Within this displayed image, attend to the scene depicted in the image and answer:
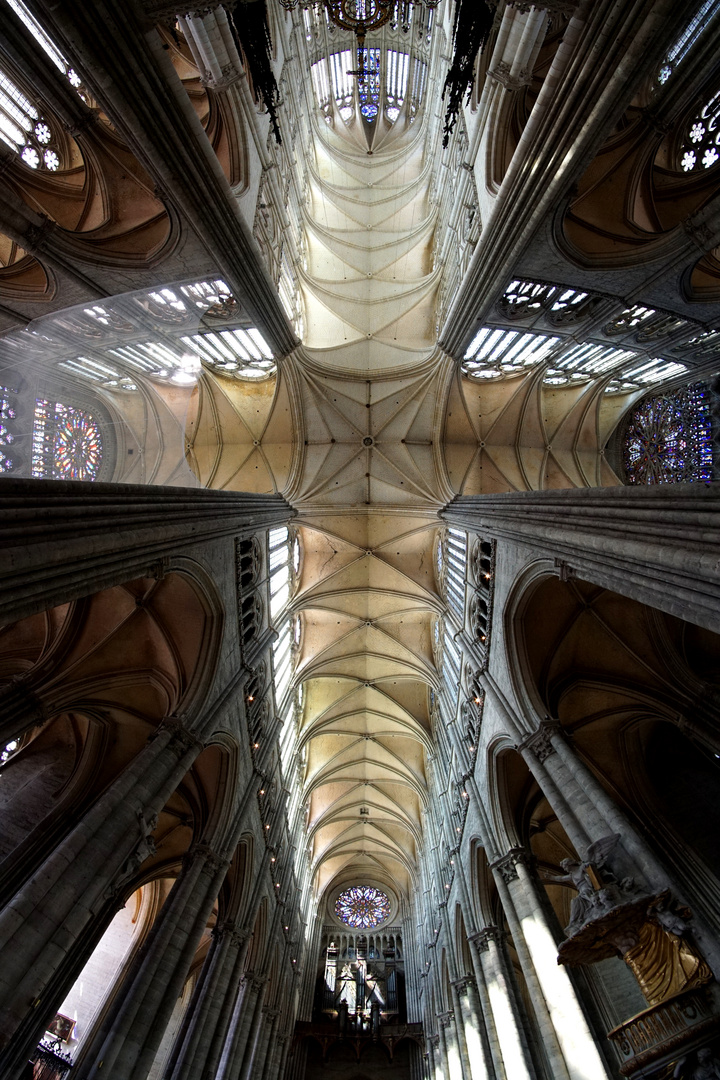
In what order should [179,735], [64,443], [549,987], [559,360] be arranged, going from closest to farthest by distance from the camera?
[549,987] < [64,443] < [179,735] < [559,360]

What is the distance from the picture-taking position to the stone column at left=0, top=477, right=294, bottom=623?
601 centimetres

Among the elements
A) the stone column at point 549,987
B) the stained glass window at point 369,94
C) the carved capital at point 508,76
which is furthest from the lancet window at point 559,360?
the stained glass window at point 369,94

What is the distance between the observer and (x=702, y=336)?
44.1ft

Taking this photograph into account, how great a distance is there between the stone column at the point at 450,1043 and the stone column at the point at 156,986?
1200cm

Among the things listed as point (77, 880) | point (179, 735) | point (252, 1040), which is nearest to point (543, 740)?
point (179, 735)

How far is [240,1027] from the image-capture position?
1611 centimetres

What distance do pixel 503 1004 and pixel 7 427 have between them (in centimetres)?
1536

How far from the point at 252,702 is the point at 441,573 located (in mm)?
9695

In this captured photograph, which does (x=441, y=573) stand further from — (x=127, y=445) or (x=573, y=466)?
(x=127, y=445)

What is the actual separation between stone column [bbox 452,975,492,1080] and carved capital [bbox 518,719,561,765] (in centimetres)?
922

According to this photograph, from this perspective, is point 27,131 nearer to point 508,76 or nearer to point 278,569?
point 508,76

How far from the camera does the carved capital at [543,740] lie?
1057cm

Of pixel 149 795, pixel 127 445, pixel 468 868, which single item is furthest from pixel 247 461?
pixel 468 868

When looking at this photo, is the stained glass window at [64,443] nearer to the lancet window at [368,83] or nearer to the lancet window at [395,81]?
the lancet window at [368,83]
